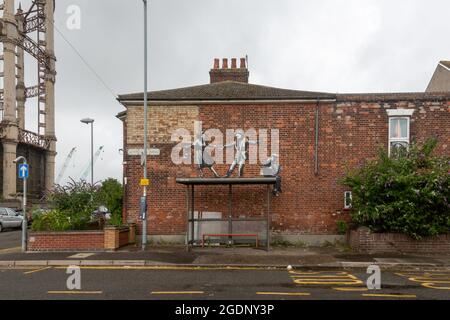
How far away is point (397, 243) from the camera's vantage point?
14.2 m

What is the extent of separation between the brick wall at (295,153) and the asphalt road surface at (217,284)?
4.90 m

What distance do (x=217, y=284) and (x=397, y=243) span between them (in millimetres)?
7635

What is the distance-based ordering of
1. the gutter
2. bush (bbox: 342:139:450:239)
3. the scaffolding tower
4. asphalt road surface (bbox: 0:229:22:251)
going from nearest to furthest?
bush (bbox: 342:139:450:239) → the gutter → asphalt road surface (bbox: 0:229:22:251) → the scaffolding tower

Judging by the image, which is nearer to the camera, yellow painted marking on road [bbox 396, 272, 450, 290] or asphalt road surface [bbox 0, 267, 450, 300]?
asphalt road surface [bbox 0, 267, 450, 300]

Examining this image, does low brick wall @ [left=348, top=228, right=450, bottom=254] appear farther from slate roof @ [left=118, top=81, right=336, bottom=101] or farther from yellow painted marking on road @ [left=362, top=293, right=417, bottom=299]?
yellow painted marking on road @ [left=362, top=293, right=417, bottom=299]

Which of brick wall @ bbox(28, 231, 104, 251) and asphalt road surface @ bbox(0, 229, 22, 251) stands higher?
brick wall @ bbox(28, 231, 104, 251)

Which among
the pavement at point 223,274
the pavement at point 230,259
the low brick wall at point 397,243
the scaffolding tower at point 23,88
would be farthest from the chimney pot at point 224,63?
the scaffolding tower at point 23,88

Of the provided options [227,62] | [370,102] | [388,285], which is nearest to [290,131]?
[370,102]

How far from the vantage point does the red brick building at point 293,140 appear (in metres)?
16.2

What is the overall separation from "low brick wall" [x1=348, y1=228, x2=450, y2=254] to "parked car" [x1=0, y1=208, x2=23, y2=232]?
73.7 ft

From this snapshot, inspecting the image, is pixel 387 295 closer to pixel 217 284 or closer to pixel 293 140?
pixel 217 284

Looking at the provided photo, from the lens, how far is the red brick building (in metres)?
Result: 16.2

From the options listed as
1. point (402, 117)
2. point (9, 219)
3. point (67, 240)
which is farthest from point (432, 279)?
point (9, 219)

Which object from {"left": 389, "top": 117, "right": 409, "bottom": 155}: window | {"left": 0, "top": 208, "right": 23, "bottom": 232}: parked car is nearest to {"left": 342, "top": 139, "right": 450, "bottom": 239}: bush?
{"left": 389, "top": 117, "right": 409, "bottom": 155}: window
